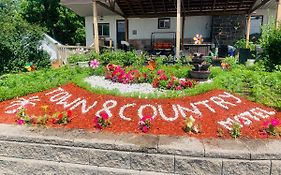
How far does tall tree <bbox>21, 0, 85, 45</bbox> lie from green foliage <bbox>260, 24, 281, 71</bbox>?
2035 centimetres

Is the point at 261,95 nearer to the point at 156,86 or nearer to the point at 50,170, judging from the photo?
the point at 156,86

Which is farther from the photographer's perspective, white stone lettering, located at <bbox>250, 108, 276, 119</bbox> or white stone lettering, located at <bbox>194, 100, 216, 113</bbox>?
white stone lettering, located at <bbox>194, 100, 216, 113</bbox>

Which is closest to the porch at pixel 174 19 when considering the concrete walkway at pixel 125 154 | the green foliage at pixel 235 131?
the green foliage at pixel 235 131

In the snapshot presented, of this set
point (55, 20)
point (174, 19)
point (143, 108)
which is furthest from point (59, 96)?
point (55, 20)

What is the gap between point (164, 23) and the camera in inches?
628

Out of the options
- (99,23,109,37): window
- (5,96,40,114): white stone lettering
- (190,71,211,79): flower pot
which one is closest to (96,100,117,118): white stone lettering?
(5,96,40,114): white stone lettering

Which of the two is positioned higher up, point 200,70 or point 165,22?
point 165,22

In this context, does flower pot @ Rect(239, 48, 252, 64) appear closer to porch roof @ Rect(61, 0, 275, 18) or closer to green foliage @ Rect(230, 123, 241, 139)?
porch roof @ Rect(61, 0, 275, 18)

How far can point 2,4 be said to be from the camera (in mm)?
15344

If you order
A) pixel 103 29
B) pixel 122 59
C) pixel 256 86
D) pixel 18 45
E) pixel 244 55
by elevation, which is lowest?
pixel 256 86

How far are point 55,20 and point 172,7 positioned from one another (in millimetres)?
15487

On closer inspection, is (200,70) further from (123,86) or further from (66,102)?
(66,102)

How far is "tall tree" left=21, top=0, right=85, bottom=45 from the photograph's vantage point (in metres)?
24.3

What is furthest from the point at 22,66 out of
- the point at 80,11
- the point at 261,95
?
the point at 261,95
